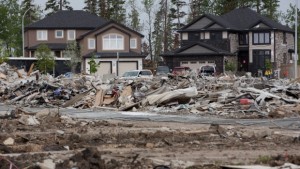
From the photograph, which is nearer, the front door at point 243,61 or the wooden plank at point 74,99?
the wooden plank at point 74,99

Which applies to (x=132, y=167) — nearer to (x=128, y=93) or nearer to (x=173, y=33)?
(x=128, y=93)

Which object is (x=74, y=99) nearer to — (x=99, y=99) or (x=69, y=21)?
(x=99, y=99)

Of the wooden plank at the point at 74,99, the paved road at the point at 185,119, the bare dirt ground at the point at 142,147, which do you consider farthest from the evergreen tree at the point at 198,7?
the bare dirt ground at the point at 142,147

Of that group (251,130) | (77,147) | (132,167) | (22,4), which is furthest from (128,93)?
(22,4)

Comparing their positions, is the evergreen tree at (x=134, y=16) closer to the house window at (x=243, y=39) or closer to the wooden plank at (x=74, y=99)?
the house window at (x=243, y=39)

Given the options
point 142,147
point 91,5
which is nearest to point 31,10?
point 91,5

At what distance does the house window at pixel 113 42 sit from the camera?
82438mm

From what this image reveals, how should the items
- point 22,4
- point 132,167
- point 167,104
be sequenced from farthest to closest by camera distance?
point 22,4, point 167,104, point 132,167

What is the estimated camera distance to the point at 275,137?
1695 centimetres

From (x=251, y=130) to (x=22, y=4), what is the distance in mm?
101396

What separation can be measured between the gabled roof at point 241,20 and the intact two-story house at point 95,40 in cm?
805

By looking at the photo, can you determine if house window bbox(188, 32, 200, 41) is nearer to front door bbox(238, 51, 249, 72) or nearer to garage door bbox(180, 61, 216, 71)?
garage door bbox(180, 61, 216, 71)

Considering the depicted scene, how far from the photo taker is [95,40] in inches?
3260

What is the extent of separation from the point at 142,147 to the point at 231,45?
71282mm
